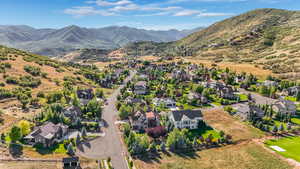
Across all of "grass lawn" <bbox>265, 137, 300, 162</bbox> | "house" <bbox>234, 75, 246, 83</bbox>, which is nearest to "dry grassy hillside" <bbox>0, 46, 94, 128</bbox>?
"grass lawn" <bbox>265, 137, 300, 162</bbox>

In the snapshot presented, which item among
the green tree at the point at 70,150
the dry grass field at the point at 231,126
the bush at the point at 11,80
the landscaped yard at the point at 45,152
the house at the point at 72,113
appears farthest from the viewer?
the bush at the point at 11,80

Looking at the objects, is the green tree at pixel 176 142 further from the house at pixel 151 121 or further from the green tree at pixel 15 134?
the green tree at pixel 15 134

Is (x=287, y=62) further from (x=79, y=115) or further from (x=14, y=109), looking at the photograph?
(x=14, y=109)

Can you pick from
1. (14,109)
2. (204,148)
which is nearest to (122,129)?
(204,148)

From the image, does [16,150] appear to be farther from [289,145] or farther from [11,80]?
[289,145]

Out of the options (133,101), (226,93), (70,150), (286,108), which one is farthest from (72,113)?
(286,108)

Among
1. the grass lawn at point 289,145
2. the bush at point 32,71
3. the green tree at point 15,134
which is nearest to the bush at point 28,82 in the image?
Result: the bush at point 32,71

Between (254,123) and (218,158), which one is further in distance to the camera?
(254,123)

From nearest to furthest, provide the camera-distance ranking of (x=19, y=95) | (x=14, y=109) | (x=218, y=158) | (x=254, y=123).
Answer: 1. (x=218, y=158)
2. (x=254, y=123)
3. (x=14, y=109)
4. (x=19, y=95)
